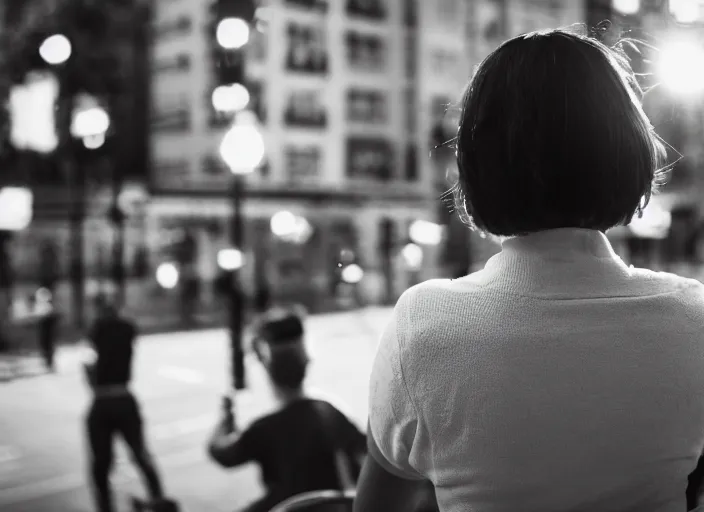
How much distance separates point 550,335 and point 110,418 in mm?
5482

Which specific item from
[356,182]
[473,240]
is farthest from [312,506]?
[356,182]

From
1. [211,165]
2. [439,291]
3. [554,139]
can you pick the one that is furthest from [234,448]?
[211,165]

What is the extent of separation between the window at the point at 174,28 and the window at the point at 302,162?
717 cm

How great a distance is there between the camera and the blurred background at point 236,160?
12.2 metres

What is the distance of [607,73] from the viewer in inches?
43.0

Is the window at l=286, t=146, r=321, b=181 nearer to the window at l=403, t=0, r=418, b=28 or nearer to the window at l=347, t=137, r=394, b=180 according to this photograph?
the window at l=347, t=137, r=394, b=180

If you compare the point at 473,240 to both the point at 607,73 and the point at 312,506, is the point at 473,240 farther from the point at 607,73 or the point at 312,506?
the point at 607,73

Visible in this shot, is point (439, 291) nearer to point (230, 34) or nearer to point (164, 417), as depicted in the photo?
point (230, 34)

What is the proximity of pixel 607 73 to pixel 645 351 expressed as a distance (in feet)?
1.33

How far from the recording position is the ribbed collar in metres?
1.05

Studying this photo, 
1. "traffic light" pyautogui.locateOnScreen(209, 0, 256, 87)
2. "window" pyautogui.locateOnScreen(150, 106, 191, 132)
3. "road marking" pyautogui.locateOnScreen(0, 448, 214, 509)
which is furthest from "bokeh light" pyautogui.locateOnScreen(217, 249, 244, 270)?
"window" pyautogui.locateOnScreen(150, 106, 191, 132)

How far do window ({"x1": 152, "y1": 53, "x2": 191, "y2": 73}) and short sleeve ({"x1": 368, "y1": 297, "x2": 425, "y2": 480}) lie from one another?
3437 centimetres

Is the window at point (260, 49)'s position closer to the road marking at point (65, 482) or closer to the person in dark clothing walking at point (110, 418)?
the road marking at point (65, 482)

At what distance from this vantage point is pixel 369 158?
38.7m
